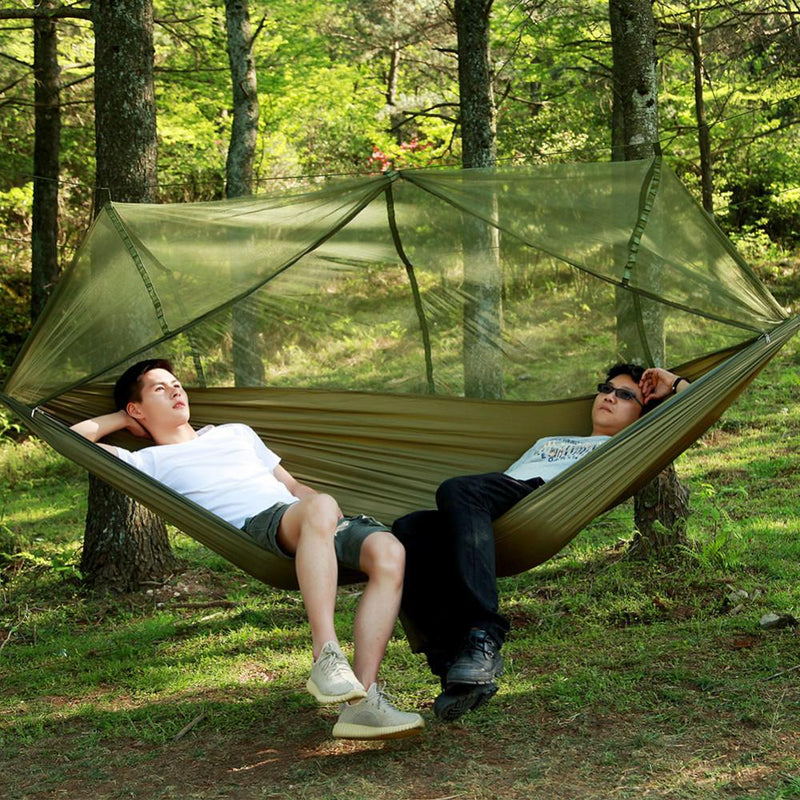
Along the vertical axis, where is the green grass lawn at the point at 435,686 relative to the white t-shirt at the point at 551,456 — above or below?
below

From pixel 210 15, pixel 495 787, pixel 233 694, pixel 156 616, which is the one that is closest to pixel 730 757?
pixel 495 787

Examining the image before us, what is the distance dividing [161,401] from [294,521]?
2.26ft

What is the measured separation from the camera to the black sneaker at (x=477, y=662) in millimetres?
2160

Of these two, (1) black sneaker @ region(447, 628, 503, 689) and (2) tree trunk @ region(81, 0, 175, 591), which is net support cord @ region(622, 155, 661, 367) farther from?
(2) tree trunk @ region(81, 0, 175, 591)

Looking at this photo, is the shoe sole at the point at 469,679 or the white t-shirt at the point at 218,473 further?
the white t-shirt at the point at 218,473

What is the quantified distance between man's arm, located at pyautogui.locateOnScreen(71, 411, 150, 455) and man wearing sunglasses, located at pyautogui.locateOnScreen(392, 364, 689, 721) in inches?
34.1

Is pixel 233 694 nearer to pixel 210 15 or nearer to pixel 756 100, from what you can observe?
pixel 210 15

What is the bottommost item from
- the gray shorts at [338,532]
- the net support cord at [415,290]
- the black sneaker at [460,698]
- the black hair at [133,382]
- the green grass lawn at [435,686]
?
the green grass lawn at [435,686]

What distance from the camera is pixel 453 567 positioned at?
2.30 metres

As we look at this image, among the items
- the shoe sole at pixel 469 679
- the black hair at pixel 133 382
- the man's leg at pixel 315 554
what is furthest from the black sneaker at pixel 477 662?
the black hair at pixel 133 382

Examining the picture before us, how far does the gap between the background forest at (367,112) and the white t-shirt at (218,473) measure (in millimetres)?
4391

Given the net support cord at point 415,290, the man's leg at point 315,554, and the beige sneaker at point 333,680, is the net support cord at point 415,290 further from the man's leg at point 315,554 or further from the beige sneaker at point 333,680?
the beige sneaker at point 333,680

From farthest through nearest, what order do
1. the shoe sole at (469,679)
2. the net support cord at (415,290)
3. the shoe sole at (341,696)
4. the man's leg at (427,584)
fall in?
the net support cord at (415,290), the man's leg at (427,584), the shoe sole at (469,679), the shoe sole at (341,696)

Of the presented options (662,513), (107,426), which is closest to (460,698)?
(107,426)
